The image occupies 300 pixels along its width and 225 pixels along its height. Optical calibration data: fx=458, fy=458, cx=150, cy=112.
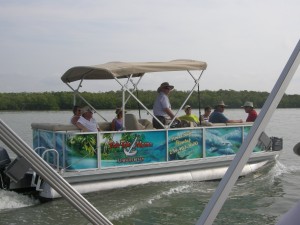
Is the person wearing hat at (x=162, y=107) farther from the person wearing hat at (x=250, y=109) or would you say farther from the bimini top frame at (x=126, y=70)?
→ the person wearing hat at (x=250, y=109)

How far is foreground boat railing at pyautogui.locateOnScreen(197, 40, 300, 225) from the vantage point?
1477 mm

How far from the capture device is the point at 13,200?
25.1 feet

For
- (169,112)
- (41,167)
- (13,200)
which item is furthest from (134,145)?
(41,167)

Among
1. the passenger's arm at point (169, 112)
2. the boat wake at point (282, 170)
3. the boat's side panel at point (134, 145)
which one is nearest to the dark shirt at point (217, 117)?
the boat's side panel at point (134, 145)

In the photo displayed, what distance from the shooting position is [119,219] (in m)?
6.95

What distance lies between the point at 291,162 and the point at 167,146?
6.70 m

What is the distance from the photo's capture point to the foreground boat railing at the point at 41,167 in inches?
57.2

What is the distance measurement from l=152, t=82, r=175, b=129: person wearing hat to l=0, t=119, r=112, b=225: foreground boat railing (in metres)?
7.68

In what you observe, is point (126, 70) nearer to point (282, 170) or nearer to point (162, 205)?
point (162, 205)

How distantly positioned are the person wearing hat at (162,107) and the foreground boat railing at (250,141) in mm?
7745

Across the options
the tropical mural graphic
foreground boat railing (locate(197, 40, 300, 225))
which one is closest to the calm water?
the tropical mural graphic

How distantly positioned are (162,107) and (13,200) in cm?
343

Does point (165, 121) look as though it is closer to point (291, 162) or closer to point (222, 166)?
point (222, 166)

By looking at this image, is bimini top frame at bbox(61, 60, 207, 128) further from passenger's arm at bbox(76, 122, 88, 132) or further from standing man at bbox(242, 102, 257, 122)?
standing man at bbox(242, 102, 257, 122)
